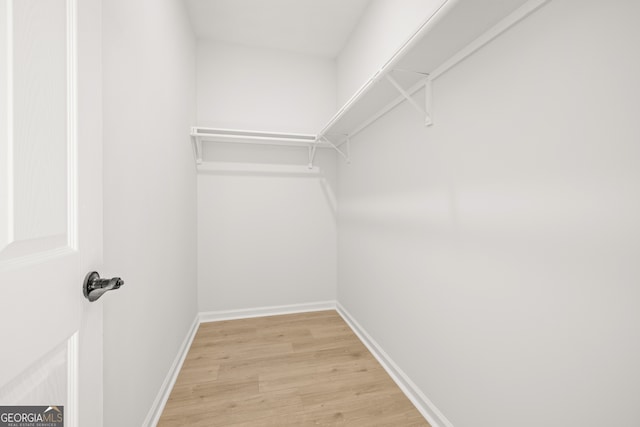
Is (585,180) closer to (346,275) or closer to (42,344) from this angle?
(42,344)

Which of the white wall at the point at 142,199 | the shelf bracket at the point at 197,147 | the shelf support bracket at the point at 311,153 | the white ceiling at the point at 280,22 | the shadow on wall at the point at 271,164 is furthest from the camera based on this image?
the shelf support bracket at the point at 311,153

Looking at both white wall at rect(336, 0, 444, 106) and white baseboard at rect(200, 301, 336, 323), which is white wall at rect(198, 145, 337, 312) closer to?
white baseboard at rect(200, 301, 336, 323)

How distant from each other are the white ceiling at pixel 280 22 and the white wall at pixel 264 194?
0.47 ft

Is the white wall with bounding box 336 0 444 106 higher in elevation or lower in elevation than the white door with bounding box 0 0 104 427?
higher

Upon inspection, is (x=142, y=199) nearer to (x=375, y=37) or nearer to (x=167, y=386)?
(x=167, y=386)

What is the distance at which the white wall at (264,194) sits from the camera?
7.77 ft

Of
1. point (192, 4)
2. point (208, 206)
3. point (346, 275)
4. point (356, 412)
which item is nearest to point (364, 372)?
point (356, 412)

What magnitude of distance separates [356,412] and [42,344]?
141 centimetres

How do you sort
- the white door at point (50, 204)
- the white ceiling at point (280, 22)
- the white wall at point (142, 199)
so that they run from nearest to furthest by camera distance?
1. the white door at point (50, 204)
2. the white wall at point (142, 199)
3. the white ceiling at point (280, 22)

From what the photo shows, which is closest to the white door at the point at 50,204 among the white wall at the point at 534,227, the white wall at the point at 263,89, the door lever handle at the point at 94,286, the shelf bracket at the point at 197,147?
the door lever handle at the point at 94,286

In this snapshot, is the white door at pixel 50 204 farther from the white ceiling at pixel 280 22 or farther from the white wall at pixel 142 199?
the white ceiling at pixel 280 22

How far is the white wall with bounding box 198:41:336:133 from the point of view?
2.36 metres

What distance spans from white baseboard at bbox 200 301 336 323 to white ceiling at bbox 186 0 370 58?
261 centimetres

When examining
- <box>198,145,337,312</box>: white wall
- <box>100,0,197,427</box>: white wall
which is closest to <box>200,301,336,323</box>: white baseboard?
<box>198,145,337,312</box>: white wall
